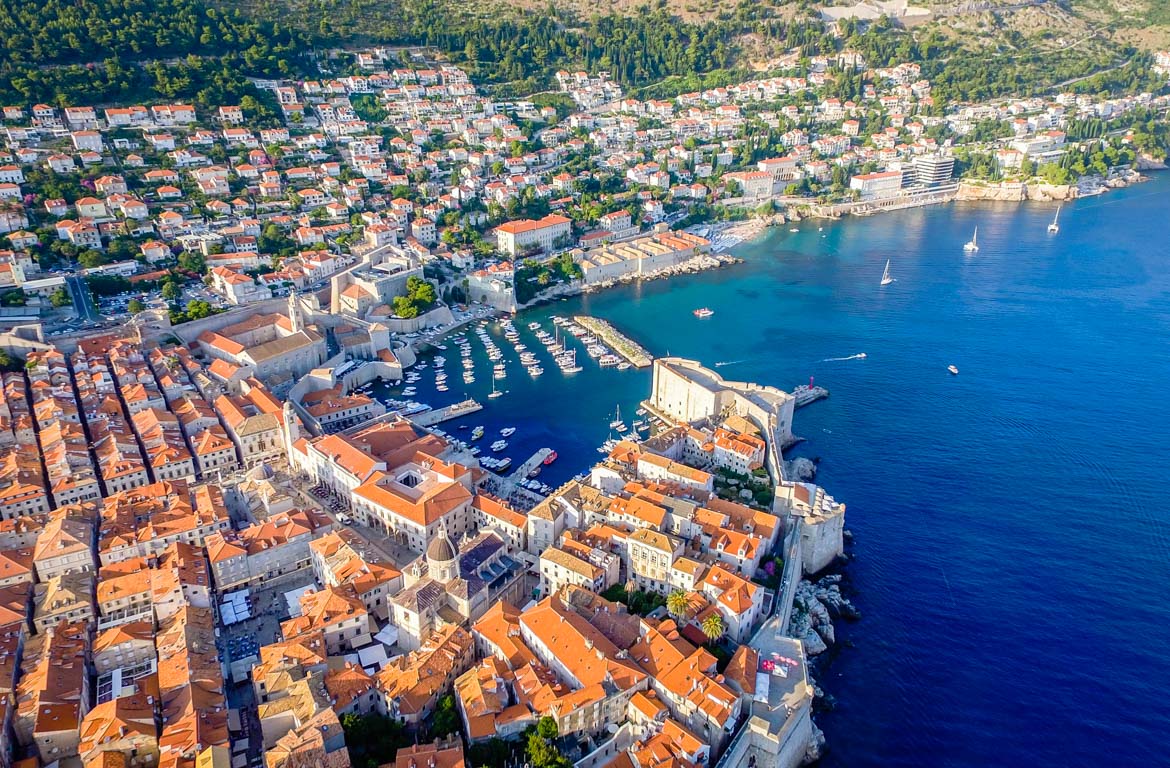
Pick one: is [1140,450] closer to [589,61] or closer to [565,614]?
[565,614]

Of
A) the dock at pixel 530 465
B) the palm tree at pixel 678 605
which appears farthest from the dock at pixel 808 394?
the palm tree at pixel 678 605

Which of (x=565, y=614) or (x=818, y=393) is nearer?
(x=565, y=614)

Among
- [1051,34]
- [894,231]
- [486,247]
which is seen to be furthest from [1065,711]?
[1051,34]

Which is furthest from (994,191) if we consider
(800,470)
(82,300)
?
(82,300)

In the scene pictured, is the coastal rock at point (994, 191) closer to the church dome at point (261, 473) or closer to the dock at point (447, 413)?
the dock at point (447, 413)

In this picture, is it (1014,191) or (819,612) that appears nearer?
(819,612)

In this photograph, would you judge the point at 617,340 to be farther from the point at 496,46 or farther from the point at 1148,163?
the point at 1148,163

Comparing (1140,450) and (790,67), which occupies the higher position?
(790,67)
